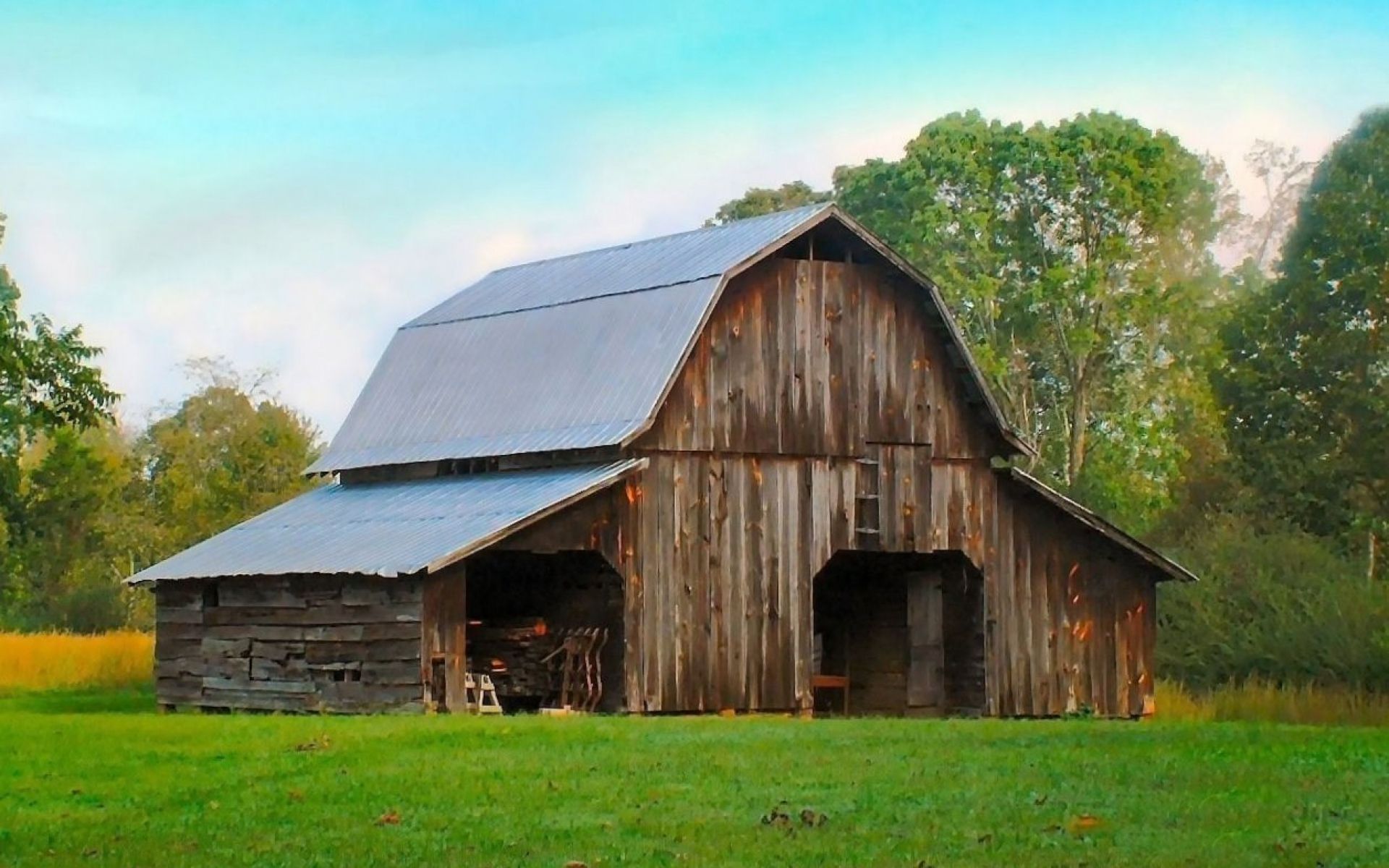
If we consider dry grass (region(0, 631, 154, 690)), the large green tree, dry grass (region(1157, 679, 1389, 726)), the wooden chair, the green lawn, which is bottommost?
the green lawn

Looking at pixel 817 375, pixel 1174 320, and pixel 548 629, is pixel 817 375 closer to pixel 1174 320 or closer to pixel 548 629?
pixel 548 629

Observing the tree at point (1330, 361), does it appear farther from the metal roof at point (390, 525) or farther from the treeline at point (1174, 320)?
the metal roof at point (390, 525)

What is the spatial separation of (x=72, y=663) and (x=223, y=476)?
20.0 metres

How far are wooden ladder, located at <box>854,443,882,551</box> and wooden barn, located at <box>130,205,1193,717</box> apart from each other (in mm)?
46

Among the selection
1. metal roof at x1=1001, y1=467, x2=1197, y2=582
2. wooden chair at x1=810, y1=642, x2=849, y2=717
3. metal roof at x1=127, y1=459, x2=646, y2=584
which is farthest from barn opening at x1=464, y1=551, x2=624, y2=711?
metal roof at x1=1001, y1=467, x2=1197, y2=582

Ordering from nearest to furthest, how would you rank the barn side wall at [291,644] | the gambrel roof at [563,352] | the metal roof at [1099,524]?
the barn side wall at [291,644] → the gambrel roof at [563,352] → the metal roof at [1099,524]

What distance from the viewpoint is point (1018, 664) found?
38031 mm

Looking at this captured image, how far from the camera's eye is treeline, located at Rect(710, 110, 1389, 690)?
53.2 meters

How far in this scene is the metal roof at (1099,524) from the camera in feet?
123

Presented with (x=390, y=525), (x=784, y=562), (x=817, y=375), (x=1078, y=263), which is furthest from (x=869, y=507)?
(x=1078, y=263)

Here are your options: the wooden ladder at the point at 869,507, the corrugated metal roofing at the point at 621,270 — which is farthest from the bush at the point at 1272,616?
the corrugated metal roofing at the point at 621,270

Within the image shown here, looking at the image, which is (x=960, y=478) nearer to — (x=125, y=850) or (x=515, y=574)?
(x=515, y=574)

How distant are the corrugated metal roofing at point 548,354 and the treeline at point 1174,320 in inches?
513

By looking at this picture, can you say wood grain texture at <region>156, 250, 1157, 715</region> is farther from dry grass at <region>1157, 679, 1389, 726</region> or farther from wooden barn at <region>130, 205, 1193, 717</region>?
dry grass at <region>1157, 679, 1389, 726</region>
